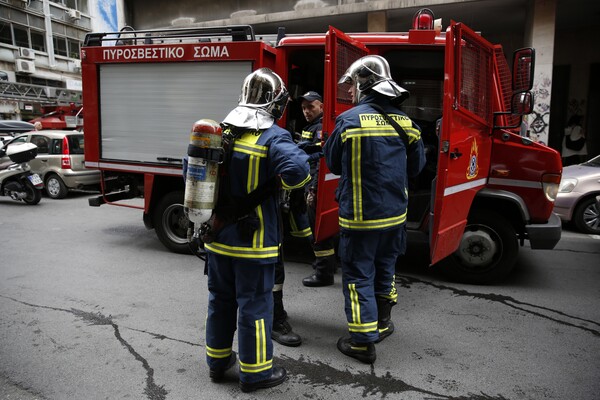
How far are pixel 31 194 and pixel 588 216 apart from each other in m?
9.96

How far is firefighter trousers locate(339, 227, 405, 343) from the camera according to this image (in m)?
2.96

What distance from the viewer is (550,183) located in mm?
4230

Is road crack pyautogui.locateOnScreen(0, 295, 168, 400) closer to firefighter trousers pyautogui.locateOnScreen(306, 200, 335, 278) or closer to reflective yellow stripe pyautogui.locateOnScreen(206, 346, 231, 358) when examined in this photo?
reflective yellow stripe pyautogui.locateOnScreen(206, 346, 231, 358)

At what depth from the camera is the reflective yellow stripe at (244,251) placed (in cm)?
253

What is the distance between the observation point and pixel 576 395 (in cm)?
266

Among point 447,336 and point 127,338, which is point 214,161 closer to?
point 127,338

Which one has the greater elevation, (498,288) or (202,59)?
(202,59)

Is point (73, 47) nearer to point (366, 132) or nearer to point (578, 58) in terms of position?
point (578, 58)

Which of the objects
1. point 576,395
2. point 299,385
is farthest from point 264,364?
point 576,395

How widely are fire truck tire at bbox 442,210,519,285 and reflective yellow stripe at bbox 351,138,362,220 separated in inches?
77.0

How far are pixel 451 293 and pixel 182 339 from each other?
2524 millimetres

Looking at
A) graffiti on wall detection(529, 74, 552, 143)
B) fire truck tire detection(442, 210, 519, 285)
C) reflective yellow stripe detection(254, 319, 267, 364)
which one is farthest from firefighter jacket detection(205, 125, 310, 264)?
graffiti on wall detection(529, 74, 552, 143)

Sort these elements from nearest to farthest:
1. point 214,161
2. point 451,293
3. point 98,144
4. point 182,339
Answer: point 214,161, point 182,339, point 451,293, point 98,144

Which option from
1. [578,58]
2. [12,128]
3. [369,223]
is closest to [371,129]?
[369,223]
